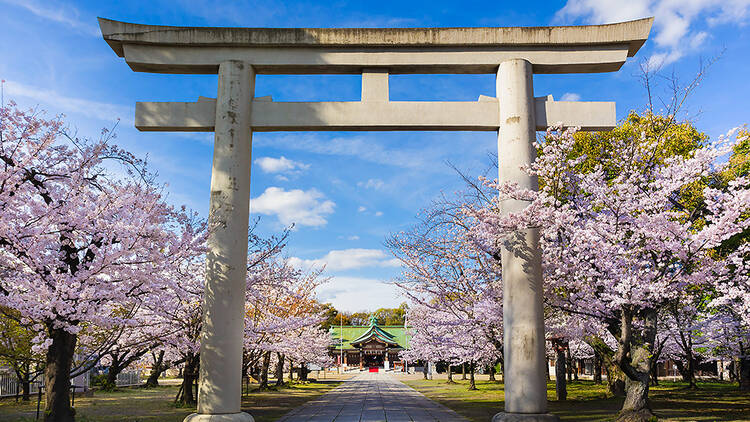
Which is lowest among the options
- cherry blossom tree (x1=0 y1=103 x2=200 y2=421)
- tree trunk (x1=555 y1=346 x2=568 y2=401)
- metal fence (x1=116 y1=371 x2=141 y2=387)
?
metal fence (x1=116 y1=371 x2=141 y2=387)

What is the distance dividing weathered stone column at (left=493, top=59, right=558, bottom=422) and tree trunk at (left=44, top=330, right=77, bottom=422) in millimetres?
7606

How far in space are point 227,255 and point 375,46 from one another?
4.78 meters

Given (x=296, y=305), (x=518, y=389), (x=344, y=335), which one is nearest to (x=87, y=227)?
(x=518, y=389)

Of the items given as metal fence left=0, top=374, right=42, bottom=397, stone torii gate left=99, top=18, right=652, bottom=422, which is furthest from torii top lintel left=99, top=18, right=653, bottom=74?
metal fence left=0, top=374, right=42, bottom=397

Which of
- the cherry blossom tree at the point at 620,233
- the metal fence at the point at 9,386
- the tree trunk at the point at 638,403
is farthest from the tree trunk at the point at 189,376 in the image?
the tree trunk at the point at 638,403

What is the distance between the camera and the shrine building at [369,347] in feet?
212

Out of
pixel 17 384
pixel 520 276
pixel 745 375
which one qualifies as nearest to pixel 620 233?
pixel 520 276

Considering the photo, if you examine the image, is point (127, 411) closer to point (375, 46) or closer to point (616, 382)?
point (375, 46)

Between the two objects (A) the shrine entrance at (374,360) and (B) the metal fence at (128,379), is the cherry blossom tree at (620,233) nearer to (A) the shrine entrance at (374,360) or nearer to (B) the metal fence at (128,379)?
(B) the metal fence at (128,379)

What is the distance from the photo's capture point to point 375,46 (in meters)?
10.2

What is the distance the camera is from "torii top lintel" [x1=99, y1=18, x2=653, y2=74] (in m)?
10.0

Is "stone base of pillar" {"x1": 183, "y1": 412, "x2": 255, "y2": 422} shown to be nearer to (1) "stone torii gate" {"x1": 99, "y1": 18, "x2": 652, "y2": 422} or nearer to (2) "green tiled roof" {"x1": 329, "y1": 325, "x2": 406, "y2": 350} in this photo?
(1) "stone torii gate" {"x1": 99, "y1": 18, "x2": 652, "y2": 422}

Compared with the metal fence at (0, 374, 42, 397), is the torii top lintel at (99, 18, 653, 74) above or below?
above

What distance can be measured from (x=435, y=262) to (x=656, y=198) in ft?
26.0
